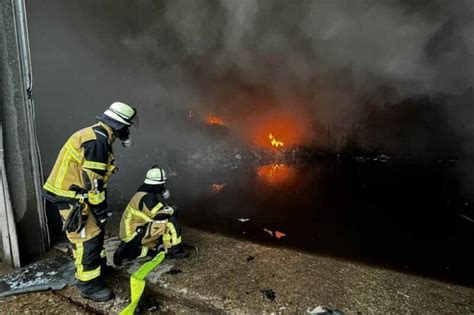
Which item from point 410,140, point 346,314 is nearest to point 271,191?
point 346,314

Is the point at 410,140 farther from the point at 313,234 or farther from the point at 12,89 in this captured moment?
the point at 12,89

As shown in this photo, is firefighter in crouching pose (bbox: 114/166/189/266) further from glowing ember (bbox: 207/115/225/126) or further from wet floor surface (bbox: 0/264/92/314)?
glowing ember (bbox: 207/115/225/126)

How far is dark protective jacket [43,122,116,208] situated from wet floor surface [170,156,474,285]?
3.21m

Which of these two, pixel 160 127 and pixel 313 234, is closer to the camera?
pixel 313 234

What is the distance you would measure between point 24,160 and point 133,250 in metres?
1.68

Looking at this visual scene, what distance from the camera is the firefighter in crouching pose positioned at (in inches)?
133

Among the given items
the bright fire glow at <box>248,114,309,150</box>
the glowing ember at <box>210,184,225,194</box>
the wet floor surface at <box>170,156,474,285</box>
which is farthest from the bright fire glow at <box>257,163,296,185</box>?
the bright fire glow at <box>248,114,309,150</box>

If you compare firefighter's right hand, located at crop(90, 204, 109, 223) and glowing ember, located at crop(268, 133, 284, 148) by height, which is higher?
glowing ember, located at crop(268, 133, 284, 148)

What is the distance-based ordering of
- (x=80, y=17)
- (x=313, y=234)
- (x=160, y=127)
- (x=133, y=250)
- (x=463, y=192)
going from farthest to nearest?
1. (x=160, y=127)
2. (x=80, y=17)
3. (x=463, y=192)
4. (x=313, y=234)
5. (x=133, y=250)

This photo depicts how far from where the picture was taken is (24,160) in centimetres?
339

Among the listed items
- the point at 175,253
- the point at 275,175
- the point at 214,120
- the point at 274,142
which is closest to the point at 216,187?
the point at 275,175

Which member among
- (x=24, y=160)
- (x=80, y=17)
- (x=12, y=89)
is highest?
(x=80, y=17)

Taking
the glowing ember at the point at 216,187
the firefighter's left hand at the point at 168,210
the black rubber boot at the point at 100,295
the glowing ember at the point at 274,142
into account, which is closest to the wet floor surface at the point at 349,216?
the glowing ember at the point at 216,187

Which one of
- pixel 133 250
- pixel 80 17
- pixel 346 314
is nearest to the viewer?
pixel 346 314
